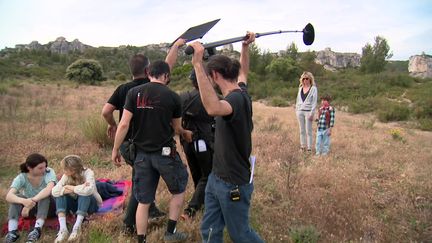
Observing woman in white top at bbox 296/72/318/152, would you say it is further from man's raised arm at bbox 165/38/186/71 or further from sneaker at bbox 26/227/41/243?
sneaker at bbox 26/227/41/243

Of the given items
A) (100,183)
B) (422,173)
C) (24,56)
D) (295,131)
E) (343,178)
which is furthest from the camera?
(24,56)

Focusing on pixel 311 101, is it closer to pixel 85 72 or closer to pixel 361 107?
pixel 361 107

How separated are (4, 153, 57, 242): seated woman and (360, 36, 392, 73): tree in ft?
138

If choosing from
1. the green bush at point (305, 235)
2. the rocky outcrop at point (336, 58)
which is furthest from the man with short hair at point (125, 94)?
the rocky outcrop at point (336, 58)

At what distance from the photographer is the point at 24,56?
57.5 m

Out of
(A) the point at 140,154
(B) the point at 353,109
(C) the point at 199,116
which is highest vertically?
(C) the point at 199,116

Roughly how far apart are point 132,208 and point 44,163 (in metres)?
A: 1.20

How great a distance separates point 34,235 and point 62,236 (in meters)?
0.28

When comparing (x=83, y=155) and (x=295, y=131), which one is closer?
(x=83, y=155)

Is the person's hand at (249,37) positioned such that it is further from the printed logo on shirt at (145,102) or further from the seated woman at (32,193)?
the seated woman at (32,193)

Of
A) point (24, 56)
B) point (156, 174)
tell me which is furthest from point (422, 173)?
point (24, 56)

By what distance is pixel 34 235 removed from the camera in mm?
3914

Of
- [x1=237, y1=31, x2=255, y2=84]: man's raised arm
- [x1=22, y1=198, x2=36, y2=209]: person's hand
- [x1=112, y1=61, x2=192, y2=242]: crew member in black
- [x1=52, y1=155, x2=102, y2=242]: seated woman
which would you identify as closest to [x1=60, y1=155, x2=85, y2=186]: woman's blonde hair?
[x1=52, y1=155, x2=102, y2=242]: seated woman

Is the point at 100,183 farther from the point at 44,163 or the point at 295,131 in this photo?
the point at 295,131
